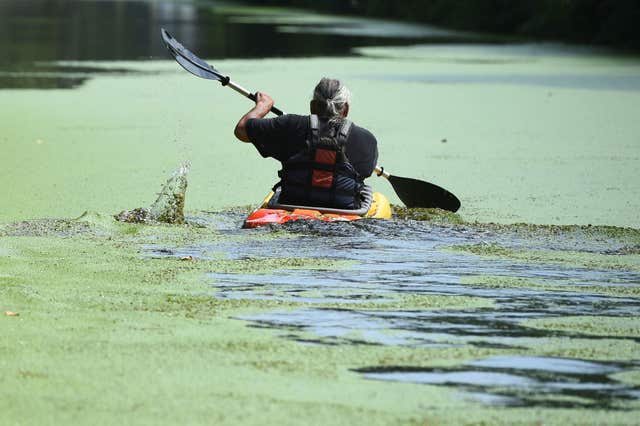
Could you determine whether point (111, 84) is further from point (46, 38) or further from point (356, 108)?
point (46, 38)

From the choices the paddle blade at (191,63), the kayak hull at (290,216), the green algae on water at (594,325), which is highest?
the paddle blade at (191,63)

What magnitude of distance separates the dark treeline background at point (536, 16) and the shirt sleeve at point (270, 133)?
14.4 metres

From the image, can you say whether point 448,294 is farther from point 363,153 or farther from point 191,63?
point 191,63

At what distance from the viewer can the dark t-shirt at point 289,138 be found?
5059 millimetres

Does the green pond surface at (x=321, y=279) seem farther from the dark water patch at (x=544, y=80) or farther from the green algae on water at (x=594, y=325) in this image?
the dark water patch at (x=544, y=80)

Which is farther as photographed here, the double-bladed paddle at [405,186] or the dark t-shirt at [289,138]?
the double-bladed paddle at [405,186]

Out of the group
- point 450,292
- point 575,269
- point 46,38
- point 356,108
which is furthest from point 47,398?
point 46,38

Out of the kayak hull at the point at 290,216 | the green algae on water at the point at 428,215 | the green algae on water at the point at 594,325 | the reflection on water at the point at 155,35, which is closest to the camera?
the green algae on water at the point at 594,325

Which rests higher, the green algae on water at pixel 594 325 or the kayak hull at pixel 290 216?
the green algae on water at pixel 594 325

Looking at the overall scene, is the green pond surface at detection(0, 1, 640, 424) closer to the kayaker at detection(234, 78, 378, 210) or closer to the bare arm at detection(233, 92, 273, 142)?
the kayaker at detection(234, 78, 378, 210)

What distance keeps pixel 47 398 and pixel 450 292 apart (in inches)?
62.9

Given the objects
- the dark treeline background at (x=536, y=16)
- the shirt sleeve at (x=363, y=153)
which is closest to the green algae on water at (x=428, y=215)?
the shirt sleeve at (x=363, y=153)

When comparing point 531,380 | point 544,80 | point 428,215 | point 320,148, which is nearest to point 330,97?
point 320,148

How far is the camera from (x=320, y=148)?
→ 5.02 m
